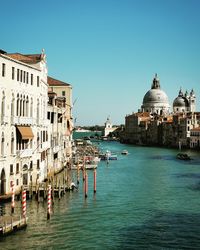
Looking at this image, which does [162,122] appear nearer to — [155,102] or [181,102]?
[181,102]

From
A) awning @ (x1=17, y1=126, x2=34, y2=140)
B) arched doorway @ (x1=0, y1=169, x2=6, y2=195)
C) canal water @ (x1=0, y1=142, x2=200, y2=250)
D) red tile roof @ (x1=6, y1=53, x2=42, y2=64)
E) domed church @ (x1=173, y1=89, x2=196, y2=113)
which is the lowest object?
canal water @ (x1=0, y1=142, x2=200, y2=250)

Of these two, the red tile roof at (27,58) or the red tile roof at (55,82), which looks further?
the red tile roof at (55,82)

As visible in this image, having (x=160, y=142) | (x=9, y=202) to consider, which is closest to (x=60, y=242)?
(x=9, y=202)

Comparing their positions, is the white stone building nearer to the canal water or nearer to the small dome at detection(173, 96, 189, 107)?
the canal water

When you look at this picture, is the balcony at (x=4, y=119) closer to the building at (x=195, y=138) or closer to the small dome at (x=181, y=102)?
the building at (x=195, y=138)

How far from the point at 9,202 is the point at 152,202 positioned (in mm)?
6532

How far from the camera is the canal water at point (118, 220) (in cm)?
1311

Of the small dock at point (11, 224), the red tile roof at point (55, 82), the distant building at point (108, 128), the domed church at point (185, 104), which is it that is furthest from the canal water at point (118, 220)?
the distant building at point (108, 128)

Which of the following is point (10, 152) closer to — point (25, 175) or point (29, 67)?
point (25, 175)

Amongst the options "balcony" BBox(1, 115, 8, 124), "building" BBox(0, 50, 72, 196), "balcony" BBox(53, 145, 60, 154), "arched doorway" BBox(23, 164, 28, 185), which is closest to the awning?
"building" BBox(0, 50, 72, 196)

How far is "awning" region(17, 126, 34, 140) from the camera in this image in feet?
62.5

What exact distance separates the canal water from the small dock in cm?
20

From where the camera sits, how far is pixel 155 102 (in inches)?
4692

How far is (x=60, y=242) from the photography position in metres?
13.1
